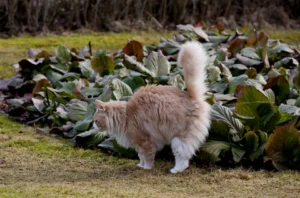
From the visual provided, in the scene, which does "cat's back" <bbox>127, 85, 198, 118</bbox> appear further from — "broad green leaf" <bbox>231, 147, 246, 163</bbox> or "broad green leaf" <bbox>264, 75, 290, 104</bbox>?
"broad green leaf" <bbox>264, 75, 290, 104</bbox>

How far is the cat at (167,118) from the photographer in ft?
20.2

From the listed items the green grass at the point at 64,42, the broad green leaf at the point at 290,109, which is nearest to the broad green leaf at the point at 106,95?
the broad green leaf at the point at 290,109

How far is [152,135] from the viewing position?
20.8 feet

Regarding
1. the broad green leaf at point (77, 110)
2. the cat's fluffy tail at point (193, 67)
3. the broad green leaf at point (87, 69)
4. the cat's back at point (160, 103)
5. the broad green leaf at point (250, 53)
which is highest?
the cat's fluffy tail at point (193, 67)

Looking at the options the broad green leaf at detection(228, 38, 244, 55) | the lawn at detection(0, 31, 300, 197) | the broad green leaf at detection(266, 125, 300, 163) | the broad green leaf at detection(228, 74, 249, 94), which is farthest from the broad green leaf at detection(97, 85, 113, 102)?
the broad green leaf at detection(228, 38, 244, 55)

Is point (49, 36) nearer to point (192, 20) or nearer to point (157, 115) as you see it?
point (192, 20)

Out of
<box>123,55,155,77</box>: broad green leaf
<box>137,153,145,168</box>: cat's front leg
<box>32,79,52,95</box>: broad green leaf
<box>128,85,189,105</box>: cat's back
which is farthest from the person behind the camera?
<box>32,79,52,95</box>: broad green leaf

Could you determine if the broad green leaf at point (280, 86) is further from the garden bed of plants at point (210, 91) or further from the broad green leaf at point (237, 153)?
the broad green leaf at point (237, 153)

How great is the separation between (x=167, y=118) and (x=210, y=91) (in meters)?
1.65

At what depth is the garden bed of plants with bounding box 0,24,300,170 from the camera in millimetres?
6480

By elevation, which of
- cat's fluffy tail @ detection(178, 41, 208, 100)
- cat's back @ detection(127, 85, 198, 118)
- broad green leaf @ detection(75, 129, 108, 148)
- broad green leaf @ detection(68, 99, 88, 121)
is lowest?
broad green leaf @ detection(75, 129, 108, 148)

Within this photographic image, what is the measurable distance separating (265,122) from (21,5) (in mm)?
8468

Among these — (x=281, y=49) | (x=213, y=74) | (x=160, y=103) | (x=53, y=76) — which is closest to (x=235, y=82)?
(x=213, y=74)

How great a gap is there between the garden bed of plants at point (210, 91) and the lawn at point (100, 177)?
0.21m
